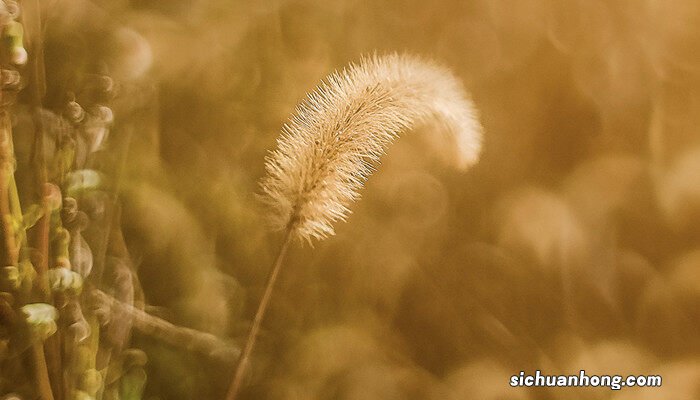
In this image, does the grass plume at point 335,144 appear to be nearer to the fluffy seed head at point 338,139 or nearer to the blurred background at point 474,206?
the fluffy seed head at point 338,139

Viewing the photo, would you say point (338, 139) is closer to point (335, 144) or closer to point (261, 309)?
point (335, 144)

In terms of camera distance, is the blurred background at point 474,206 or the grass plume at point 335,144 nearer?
the grass plume at point 335,144

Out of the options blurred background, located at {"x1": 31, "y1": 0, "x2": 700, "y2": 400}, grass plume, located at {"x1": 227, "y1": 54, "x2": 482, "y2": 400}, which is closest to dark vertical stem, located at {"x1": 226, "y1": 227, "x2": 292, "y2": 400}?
grass plume, located at {"x1": 227, "y1": 54, "x2": 482, "y2": 400}

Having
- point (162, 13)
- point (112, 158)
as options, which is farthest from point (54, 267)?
point (162, 13)

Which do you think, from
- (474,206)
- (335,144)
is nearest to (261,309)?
(335,144)

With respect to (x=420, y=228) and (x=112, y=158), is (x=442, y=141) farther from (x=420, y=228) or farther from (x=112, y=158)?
(x=112, y=158)

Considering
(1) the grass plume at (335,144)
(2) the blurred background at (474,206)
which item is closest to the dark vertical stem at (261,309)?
(1) the grass plume at (335,144)

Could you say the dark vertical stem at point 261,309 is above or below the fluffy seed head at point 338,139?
below
